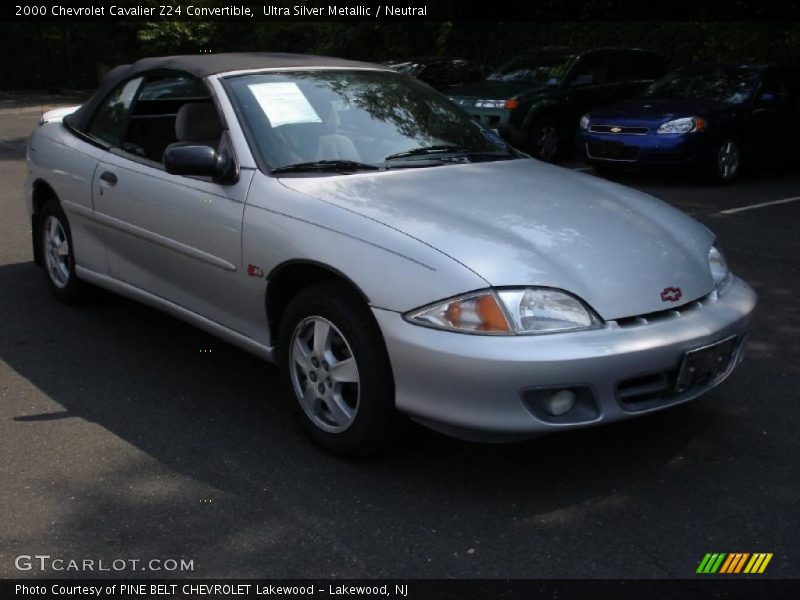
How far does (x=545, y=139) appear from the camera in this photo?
13.3m

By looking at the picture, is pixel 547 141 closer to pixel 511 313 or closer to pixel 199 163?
pixel 199 163

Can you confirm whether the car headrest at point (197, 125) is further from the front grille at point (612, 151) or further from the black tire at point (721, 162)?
the black tire at point (721, 162)

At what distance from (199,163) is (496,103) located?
9131 mm

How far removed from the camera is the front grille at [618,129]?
11273mm

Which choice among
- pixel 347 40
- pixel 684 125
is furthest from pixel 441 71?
pixel 347 40

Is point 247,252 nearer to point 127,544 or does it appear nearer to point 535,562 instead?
point 127,544

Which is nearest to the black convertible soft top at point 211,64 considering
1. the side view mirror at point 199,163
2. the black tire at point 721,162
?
the side view mirror at point 199,163

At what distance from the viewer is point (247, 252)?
4246 millimetres

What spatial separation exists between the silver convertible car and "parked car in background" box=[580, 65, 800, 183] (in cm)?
636

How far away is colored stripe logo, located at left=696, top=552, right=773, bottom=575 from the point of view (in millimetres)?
3203

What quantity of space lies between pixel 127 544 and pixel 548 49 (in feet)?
41.2

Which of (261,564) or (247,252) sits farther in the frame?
(247,252)

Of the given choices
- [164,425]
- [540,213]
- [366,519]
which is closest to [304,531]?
[366,519]

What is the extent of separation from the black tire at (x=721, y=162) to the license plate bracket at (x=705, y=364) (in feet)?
25.8
